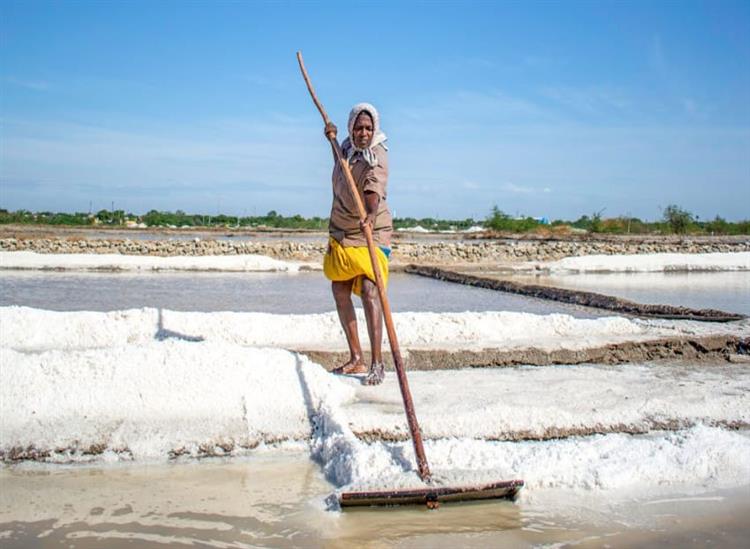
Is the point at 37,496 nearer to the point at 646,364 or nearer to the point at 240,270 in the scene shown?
the point at 646,364

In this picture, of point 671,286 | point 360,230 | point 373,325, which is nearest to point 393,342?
point 373,325

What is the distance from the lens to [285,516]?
2.70 meters

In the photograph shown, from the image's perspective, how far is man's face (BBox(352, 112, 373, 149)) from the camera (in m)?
3.98

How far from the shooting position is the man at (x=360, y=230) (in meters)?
3.98

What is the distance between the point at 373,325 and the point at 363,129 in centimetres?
107

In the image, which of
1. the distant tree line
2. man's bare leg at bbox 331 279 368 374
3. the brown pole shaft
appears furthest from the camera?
the distant tree line

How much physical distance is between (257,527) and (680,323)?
5315mm

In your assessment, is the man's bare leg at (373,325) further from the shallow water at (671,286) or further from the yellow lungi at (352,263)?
the shallow water at (671,286)

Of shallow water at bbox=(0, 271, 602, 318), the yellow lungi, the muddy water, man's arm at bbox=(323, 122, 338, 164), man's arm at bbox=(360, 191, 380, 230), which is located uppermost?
man's arm at bbox=(323, 122, 338, 164)

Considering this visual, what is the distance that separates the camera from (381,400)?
3.88 m

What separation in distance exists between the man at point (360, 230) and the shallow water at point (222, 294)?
412 cm

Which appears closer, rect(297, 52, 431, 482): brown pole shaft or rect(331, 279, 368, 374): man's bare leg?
rect(297, 52, 431, 482): brown pole shaft

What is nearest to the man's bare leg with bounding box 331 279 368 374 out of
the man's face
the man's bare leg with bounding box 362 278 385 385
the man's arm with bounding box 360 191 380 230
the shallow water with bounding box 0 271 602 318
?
the man's bare leg with bounding box 362 278 385 385

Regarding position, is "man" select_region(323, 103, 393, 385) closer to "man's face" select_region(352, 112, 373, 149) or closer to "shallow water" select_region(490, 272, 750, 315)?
"man's face" select_region(352, 112, 373, 149)
